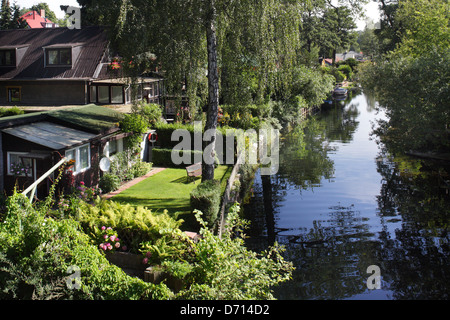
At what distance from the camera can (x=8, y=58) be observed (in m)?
36.0

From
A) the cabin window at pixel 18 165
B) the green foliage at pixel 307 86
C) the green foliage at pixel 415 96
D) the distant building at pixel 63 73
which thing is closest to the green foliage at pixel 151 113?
the distant building at pixel 63 73

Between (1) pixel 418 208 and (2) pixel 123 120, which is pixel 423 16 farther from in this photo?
(2) pixel 123 120

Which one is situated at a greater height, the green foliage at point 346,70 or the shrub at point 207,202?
the green foliage at point 346,70

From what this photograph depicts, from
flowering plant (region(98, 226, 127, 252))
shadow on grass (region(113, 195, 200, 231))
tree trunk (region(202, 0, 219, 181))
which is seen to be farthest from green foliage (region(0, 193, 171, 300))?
tree trunk (region(202, 0, 219, 181))

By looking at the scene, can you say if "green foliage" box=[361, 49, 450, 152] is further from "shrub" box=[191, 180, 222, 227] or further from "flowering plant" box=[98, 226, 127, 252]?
"flowering plant" box=[98, 226, 127, 252]

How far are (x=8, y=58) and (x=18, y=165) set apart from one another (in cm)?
2368

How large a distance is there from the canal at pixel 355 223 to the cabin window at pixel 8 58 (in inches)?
916

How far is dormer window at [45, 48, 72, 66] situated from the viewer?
34094 mm

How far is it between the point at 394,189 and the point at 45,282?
769 inches

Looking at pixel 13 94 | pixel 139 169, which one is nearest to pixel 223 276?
pixel 139 169

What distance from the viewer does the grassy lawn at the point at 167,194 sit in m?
16.9

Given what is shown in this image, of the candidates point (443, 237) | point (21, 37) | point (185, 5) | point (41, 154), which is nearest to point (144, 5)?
point (185, 5)

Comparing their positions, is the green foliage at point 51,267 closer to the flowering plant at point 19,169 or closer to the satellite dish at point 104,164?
the flowering plant at point 19,169

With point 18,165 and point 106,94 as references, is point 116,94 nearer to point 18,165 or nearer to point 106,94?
point 106,94
